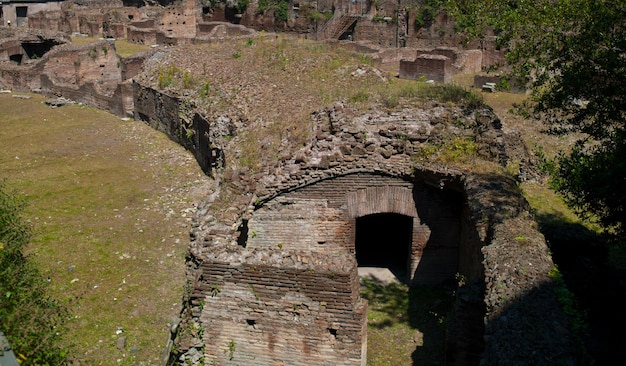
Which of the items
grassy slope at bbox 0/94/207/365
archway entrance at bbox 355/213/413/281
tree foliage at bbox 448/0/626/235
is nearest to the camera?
tree foliage at bbox 448/0/626/235

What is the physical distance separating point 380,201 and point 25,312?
17.6 ft

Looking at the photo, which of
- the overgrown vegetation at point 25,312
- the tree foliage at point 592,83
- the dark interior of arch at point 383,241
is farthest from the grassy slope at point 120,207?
the tree foliage at point 592,83

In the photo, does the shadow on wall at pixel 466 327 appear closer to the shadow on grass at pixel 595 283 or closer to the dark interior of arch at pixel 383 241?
the dark interior of arch at pixel 383 241

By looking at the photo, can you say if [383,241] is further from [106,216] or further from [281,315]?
[106,216]

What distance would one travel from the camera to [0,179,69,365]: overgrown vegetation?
6824mm

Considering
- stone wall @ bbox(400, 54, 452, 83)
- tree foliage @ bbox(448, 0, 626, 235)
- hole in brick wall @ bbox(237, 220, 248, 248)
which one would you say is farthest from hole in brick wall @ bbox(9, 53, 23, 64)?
tree foliage @ bbox(448, 0, 626, 235)

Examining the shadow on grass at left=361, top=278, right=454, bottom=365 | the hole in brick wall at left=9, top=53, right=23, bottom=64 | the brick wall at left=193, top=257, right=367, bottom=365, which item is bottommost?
the shadow on grass at left=361, top=278, right=454, bottom=365

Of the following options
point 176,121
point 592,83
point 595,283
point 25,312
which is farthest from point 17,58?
point 595,283

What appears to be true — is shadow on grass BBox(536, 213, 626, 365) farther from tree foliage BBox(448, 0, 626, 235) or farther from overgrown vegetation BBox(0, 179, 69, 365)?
overgrown vegetation BBox(0, 179, 69, 365)

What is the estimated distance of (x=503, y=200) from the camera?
8.86 m

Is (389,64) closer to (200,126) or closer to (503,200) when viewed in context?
(200,126)

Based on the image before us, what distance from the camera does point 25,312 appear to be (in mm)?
7309

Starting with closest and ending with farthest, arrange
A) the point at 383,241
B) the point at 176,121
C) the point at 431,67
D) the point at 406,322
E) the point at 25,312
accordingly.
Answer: the point at 25,312 → the point at 406,322 → the point at 383,241 → the point at 176,121 → the point at 431,67

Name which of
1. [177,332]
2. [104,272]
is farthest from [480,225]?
[104,272]
